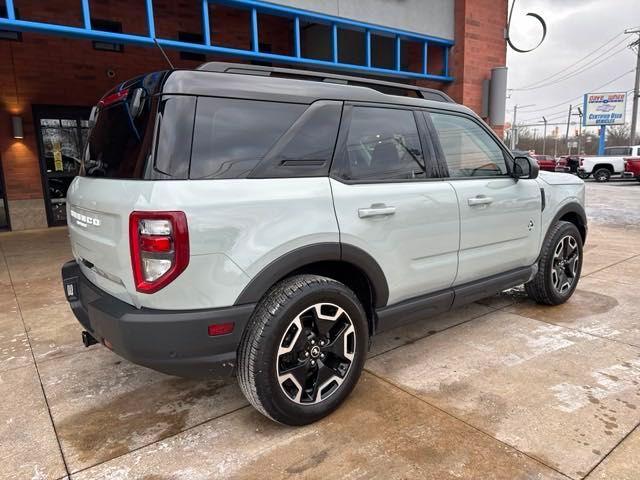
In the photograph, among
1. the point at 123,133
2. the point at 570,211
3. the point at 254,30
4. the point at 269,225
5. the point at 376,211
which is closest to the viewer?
the point at 269,225

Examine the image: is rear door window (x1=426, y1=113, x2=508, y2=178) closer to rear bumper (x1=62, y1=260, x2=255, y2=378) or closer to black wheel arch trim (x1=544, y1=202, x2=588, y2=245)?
black wheel arch trim (x1=544, y1=202, x2=588, y2=245)

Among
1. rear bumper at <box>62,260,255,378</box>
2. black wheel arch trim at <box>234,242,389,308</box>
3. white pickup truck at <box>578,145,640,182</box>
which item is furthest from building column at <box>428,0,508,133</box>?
white pickup truck at <box>578,145,640,182</box>

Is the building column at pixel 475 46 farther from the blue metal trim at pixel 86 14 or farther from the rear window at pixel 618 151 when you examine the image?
the rear window at pixel 618 151

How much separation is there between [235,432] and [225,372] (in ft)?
1.48

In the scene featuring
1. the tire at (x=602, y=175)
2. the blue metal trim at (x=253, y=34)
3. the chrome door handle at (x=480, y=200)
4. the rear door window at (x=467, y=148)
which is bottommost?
the tire at (x=602, y=175)

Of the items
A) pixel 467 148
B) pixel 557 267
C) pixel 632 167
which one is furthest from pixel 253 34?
pixel 632 167

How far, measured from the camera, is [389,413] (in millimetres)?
2715

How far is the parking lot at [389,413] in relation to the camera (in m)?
2.29

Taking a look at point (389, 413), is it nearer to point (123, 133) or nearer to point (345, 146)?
point (345, 146)

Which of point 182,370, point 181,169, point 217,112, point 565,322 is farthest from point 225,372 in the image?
point 565,322

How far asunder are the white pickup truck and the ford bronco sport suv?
25.8 m

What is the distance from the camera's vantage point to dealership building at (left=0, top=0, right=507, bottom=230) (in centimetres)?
911

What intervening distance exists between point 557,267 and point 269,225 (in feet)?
10.9

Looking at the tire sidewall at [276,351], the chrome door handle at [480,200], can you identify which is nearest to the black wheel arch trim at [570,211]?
the chrome door handle at [480,200]
